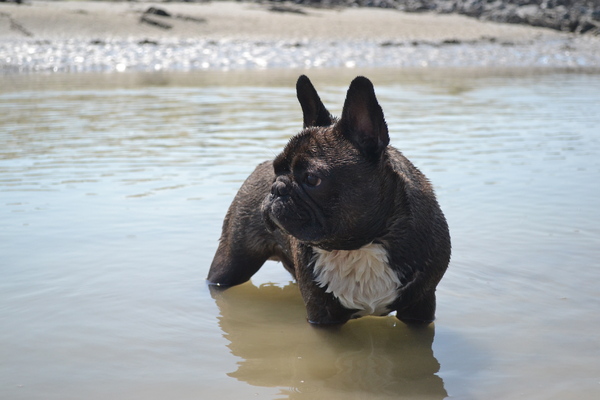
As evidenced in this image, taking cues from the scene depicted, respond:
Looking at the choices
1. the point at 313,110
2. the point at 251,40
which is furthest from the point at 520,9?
the point at 313,110

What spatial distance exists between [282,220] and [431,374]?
1193 mm

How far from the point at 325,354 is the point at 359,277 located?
1.69ft

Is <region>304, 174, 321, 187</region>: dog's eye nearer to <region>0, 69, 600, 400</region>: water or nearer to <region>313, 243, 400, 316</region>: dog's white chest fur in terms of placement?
<region>313, 243, 400, 316</region>: dog's white chest fur

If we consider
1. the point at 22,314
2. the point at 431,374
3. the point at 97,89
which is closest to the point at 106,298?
the point at 22,314

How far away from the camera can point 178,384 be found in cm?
416

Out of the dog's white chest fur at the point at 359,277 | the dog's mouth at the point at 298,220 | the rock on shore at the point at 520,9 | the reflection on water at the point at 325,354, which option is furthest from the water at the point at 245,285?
the rock on shore at the point at 520,9

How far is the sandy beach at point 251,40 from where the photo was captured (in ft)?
82.0

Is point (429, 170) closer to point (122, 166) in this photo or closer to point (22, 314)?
point (122, 166)

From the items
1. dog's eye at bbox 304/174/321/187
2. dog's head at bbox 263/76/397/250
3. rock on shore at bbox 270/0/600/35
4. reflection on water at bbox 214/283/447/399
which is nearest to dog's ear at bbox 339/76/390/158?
dog's head at bbox 263/76/397/250

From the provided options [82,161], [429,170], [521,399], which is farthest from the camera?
[82,161]

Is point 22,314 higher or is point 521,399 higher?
point 521,399

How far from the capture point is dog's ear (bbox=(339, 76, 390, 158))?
13.9ft

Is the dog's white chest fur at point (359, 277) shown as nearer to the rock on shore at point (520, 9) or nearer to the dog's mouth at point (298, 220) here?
the dog's mouth at point (298, 220)

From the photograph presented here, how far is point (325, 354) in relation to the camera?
15.3ft
